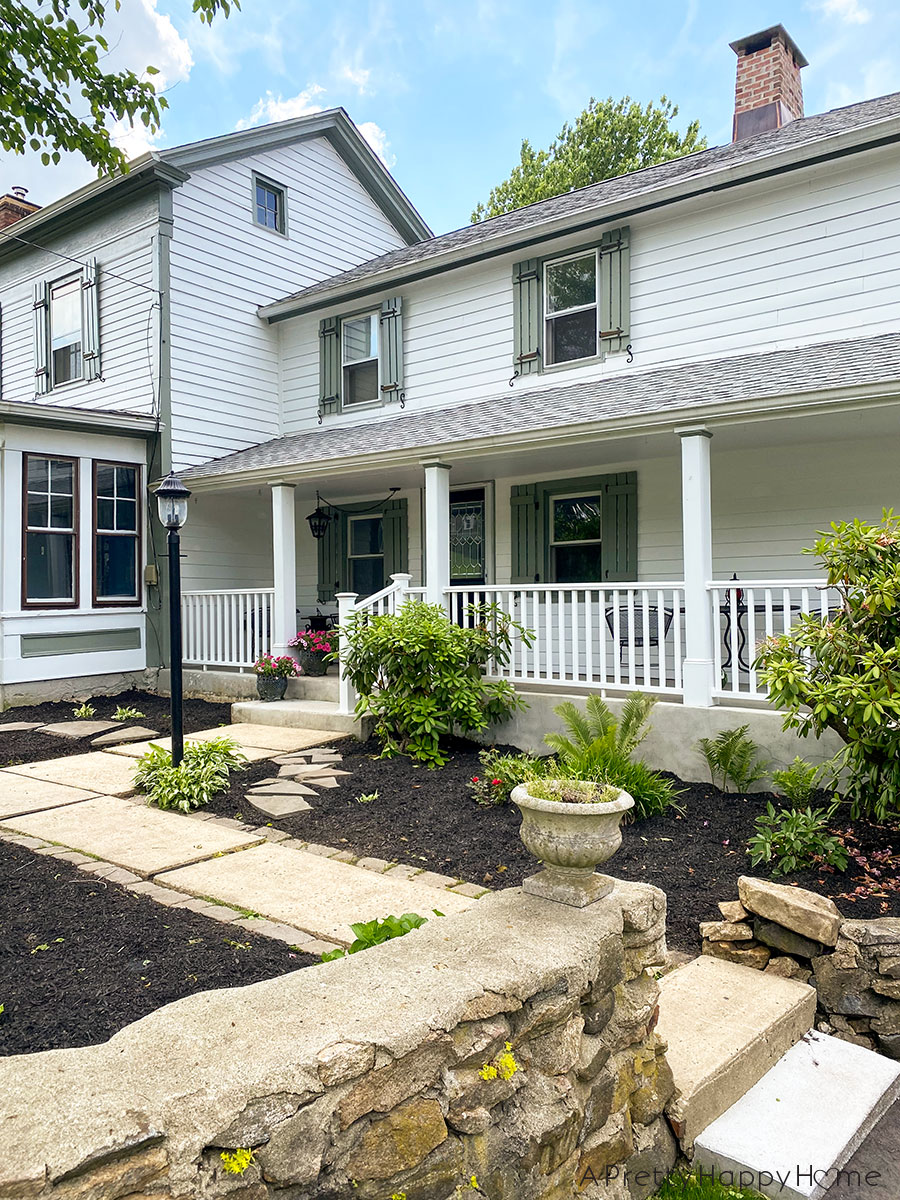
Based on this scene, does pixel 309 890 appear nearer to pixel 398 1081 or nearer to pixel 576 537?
pixel 398 1081

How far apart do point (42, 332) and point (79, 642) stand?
215 inches

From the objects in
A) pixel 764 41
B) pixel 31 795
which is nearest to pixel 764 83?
pixel 764 41

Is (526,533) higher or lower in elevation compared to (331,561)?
higher

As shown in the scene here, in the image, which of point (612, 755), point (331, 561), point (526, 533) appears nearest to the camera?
point (612, 755)

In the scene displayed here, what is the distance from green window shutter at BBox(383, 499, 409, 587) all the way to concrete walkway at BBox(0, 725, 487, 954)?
5528mm

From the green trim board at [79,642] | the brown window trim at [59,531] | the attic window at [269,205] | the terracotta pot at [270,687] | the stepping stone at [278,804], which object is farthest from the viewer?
the attic window at [269,205]

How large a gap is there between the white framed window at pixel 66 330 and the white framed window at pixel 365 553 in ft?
15.4

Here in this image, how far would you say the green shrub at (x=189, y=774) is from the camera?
211 inches

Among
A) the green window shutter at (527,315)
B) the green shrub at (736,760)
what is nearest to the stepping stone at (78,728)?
the green shrub at (736,760)

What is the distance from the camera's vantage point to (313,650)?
915cm

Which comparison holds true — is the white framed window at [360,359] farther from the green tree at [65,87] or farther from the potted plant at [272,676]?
the green tree at [65,87]

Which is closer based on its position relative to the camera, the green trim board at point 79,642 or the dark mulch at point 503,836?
the dark mulch at point 503,836

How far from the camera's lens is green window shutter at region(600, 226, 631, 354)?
28.2 feet

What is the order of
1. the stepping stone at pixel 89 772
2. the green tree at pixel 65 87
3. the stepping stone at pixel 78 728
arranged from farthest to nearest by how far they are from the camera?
1. the stepping stone at pixel 78 728
2. the stepping stone at pixel 89 772
3. the green tree at pixel 65 87
